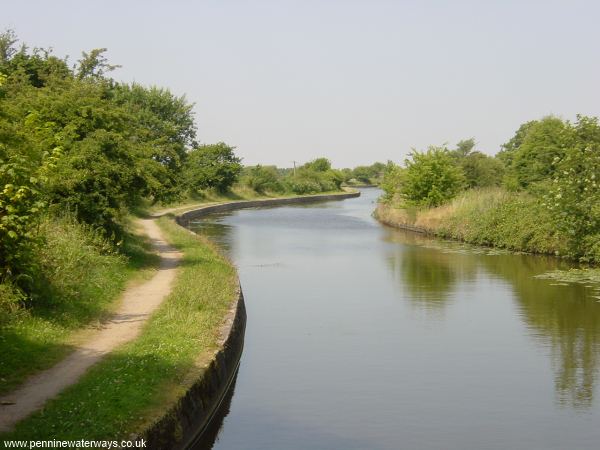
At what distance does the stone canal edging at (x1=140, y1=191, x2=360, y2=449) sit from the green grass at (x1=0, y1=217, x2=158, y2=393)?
2.01m

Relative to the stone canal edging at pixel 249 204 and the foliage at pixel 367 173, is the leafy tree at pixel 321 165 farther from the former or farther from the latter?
the foliage at pixel 367 173

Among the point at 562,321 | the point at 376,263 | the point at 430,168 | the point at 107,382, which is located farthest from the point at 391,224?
the point at 107,382

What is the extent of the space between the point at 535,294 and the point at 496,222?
1321 centimetres

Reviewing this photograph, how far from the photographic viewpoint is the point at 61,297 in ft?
43.4

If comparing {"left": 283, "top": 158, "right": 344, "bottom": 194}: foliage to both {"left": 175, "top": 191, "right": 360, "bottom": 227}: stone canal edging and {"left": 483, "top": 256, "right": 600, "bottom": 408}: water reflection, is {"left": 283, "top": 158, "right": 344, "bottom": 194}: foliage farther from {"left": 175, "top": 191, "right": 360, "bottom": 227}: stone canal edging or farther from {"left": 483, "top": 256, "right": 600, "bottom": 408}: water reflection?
{"left": 483, "top": 256, "right": 600, "bottom": 408}: water reflection

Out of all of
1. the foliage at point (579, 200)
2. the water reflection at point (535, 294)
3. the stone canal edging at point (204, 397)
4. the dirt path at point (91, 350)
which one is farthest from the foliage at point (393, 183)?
the stone canal edging at point (204, 397)

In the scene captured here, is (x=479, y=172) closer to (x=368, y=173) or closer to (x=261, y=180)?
(x=261, y=180)

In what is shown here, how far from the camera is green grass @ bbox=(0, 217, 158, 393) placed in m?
10.2

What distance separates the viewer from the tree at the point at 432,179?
145 ft

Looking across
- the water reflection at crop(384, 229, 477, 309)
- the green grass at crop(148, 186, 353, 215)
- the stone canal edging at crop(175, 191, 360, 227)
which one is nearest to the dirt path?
the water reflection at crop(384, 229, 477, 309)

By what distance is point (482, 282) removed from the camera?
78.8 feet

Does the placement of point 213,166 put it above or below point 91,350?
above

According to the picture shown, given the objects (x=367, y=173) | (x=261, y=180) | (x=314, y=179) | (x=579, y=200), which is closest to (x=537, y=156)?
(x=579, y=200)

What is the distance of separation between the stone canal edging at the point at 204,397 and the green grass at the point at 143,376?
5.6 inches
